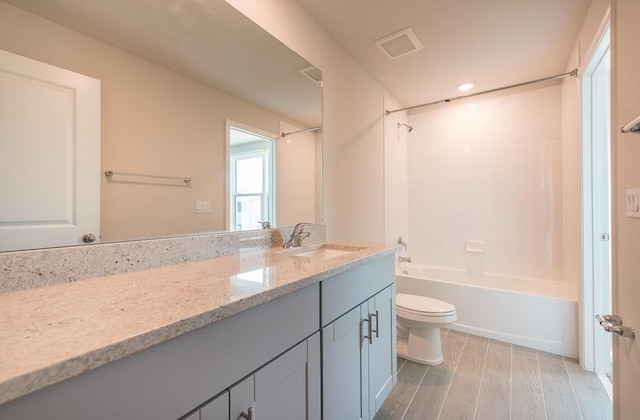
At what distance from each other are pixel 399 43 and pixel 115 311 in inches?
92.1

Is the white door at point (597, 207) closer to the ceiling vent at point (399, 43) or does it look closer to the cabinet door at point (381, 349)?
the ceiling vent at point (399, 43)

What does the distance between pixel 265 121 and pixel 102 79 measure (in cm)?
80

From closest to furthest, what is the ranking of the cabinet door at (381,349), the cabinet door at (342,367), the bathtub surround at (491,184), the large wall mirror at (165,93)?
1. the large wall mirror at (165,93)
2. the cabinet door at (342,367)
3. the cabinet door at (381,349)
4. the bathtub surround at (491,184)

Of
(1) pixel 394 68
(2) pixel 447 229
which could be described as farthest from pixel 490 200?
(1) pixel 394 68

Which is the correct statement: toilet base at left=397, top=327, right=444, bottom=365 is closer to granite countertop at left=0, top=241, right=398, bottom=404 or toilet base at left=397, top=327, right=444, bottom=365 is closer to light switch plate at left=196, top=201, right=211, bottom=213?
granite countertop at left=0, top=241, right=398, bottom=404

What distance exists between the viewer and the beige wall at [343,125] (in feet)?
5.43

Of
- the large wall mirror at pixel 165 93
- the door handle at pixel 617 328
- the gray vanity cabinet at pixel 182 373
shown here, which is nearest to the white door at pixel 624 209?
the door handle at pixel 617 328

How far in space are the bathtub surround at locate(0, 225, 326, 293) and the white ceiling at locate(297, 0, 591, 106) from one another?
1.55 metres

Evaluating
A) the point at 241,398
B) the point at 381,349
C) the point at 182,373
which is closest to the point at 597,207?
the point at 381,349

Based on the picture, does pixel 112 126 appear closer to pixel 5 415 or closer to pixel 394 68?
pixel 5 415

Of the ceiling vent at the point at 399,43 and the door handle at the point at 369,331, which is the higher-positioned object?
the ceiling vent at the point at 399,43

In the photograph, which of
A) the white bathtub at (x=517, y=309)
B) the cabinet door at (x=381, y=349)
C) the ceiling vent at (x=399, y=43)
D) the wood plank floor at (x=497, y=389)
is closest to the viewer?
the cabinet door at (x=381, y=349)

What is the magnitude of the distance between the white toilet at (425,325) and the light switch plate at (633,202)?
4.20ft

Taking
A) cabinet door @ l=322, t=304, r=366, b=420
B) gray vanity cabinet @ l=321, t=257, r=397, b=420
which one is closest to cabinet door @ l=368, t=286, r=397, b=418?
gray vanity cabinet @ l=321, t=257, r=397, b=420
